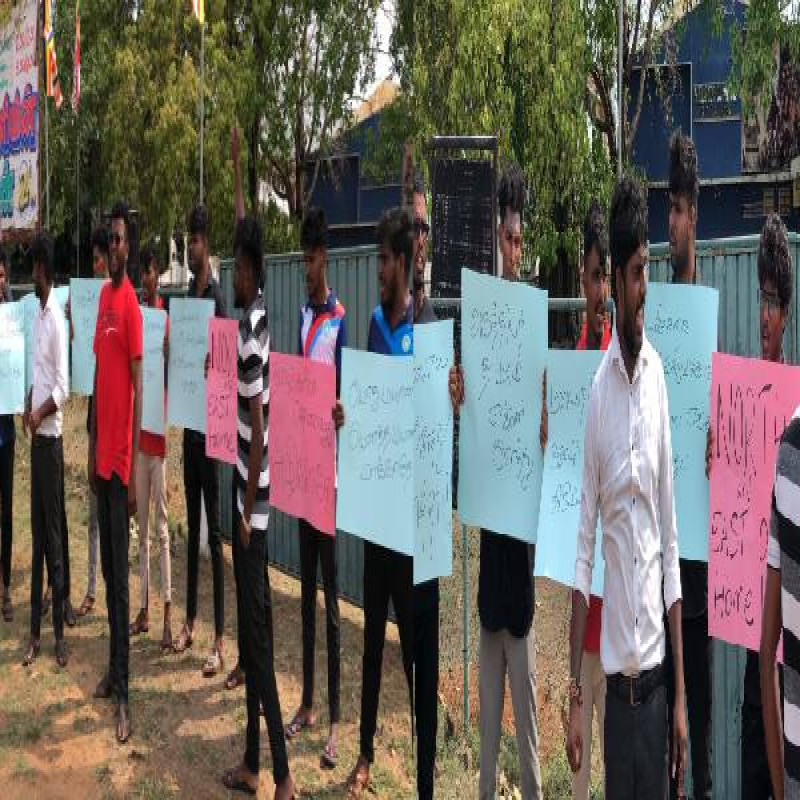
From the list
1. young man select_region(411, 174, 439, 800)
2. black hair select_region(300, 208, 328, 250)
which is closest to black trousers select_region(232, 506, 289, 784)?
young man select_region(411, 174, 439, 800)

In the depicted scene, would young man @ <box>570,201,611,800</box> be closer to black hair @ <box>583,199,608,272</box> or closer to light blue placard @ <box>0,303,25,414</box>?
black hair @ <box>583,199,608,272</box>

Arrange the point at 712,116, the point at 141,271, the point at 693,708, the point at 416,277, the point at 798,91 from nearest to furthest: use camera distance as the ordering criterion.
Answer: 1. the point at 693,708
2. the point at 416,277
3. the point at 141,271
4. the point at 798,91
5. the point at 712,116

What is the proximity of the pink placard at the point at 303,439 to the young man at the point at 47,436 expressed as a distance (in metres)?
2.15

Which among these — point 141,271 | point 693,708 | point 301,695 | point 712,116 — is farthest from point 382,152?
point 693,708

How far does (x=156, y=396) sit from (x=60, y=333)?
67cm

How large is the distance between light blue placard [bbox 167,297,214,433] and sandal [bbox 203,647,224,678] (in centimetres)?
131

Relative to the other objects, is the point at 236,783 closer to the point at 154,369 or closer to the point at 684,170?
the point at 154,369

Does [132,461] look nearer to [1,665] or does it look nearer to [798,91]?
[1,665]

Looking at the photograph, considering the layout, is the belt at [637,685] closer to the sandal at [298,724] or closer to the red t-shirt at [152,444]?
the sandal at [298,724]

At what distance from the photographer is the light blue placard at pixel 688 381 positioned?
3598 mm

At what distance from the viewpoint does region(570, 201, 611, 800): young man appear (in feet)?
13.2

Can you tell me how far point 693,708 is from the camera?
13.6ft

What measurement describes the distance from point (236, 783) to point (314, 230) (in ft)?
8.42

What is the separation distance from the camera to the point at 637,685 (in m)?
3.09
